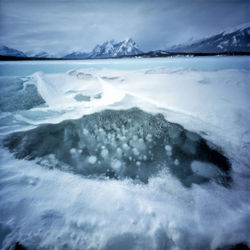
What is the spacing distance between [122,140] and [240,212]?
1.85m

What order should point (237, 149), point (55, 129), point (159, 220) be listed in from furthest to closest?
point (55, 129), point (237, 149), point (159, 220)

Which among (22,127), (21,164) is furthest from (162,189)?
(22,127)

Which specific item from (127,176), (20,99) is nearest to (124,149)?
(127,176)

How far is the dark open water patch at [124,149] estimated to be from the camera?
1983 mm

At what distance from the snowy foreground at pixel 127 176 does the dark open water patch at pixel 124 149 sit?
0.05ft

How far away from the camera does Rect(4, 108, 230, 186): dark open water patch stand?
1.98m

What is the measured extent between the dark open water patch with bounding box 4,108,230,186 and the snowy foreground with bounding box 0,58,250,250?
2cm

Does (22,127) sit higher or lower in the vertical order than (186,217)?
higher

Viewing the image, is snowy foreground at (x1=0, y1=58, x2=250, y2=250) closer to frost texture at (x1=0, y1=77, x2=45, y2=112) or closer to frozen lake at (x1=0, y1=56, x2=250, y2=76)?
frost texture at (x1=0, y1=77, x2=45, y2=112)

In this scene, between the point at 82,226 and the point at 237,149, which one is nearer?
the point at 82,226

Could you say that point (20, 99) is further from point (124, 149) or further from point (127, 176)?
point (127, 176)

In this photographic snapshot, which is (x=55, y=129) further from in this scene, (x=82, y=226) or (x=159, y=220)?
(x=159, y=220)

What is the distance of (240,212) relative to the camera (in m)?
1.48

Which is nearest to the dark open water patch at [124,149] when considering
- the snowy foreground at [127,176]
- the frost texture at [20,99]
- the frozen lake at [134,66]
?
the snowy foreground at [127,176]
